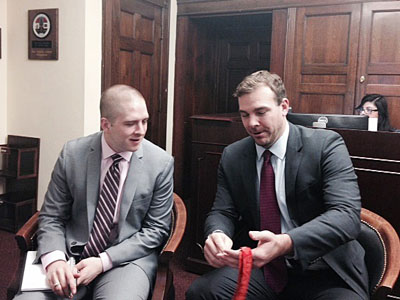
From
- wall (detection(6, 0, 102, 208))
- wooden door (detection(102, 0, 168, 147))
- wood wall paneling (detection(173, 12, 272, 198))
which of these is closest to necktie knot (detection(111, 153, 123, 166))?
wall (detection(6, 0, 102, 208))

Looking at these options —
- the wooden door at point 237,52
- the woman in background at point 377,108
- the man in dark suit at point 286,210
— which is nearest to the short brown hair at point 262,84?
the man in dark suit at point 286,210

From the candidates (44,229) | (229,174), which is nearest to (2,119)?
(44,229)

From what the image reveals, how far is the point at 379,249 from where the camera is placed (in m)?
1.65

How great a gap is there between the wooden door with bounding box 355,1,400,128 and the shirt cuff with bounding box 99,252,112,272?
10.8ft

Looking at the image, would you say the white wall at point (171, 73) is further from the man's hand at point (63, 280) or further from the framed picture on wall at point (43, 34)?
the man's hand at point (63, 280)

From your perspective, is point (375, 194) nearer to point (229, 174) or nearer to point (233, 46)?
point (229, 174)

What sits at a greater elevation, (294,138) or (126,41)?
(126,41)

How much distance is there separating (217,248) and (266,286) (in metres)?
0.30

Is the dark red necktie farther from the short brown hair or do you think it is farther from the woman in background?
the woman in background

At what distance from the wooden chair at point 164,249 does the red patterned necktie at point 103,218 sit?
24cm

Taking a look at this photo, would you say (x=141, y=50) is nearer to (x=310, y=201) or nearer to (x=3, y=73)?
(x=3, y=73)

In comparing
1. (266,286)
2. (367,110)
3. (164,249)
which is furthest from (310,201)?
(367,110)

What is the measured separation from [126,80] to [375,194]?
2.65 meters

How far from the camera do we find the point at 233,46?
220 inches
